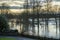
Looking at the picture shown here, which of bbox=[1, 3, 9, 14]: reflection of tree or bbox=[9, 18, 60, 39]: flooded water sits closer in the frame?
bbox=[9, 18, 60, 39]: flooded water

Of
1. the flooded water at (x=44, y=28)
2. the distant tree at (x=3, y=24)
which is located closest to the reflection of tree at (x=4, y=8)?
the distant tree at (x=3, y=24)

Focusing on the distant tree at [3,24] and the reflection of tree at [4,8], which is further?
the reflection of tree at [4,8]

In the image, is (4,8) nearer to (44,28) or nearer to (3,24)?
(3,24)

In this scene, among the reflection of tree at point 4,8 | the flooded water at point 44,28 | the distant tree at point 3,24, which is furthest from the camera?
the reflection of tree at point 4,8

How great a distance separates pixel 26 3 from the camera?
6945 millimetres

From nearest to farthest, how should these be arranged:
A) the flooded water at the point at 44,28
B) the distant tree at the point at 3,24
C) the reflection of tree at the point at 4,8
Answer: the flooded water at the point at 44,28 → the distant tree at the point at 3,24 → the reflection of tree at the point at 4,8

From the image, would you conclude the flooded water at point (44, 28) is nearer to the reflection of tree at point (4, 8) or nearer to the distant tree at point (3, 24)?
the distant tree at point (3, 24)

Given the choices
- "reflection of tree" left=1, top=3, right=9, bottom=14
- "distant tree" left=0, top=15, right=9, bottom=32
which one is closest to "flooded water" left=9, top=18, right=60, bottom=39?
"distant tree" left=0, top=15, right=9, bottom=32

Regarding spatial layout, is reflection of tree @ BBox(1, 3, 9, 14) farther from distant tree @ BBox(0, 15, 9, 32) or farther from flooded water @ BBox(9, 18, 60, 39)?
flooded water @ BBox(9, 18, 60, 39)

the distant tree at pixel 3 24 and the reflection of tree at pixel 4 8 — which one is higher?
the reflection of tree at pixel 4 8

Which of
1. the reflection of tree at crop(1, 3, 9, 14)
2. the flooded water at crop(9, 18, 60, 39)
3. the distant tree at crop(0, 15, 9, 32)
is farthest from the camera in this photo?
the reflection of tree at crop(1, 3, 9, 14)

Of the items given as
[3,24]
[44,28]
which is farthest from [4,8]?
[44,28]

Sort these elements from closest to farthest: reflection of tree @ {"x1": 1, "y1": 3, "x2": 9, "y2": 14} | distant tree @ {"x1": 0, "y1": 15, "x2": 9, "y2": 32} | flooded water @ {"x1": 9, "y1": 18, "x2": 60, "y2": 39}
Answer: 1. flooded water @ {"x1": 9, "y1": 18, "x2": 60, "y2": 39}
2. distant tree @ {"x1": 0, "y1": 15, "x2": 9, "y2": 32}
3. reflection of tree @ {"x1": 1, "y1": 3, "x2": 9, "y2": 14}

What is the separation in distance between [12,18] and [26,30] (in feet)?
A: 1.95
